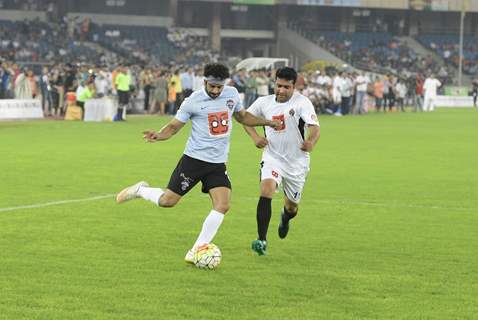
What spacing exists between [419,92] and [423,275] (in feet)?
181

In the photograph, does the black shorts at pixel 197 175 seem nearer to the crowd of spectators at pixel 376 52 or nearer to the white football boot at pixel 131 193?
the white football boot at pixel 131 193

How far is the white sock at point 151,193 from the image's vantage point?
11.7 m

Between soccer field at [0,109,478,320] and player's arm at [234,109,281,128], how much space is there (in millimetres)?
1311

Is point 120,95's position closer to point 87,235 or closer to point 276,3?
point 87,235

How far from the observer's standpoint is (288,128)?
12.3 meters

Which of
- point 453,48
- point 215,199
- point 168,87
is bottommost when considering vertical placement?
point 215,199

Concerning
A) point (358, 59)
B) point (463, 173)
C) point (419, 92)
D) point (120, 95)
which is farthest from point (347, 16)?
point (463, 173)

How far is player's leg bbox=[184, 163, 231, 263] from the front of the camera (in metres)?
11.1

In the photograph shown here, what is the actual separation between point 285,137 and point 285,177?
42 centimetres

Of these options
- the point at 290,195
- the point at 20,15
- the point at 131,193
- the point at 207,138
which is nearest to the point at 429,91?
the point at 20,15

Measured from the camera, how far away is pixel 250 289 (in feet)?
32.2

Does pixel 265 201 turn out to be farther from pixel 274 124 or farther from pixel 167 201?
pixel 167 201

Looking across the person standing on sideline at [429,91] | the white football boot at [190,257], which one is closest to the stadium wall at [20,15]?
the person standing on sideline at [429,91]

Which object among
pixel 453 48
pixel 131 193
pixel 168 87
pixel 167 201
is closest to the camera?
pixel 167 201
